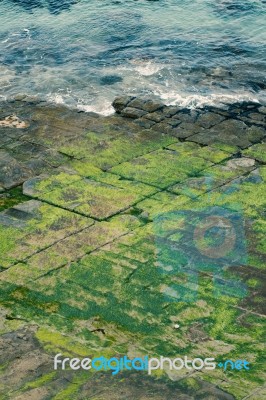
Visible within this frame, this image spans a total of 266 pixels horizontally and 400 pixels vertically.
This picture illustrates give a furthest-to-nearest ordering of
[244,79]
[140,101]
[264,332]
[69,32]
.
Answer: [69,32] < [244,79] < [140,101] < [264,332]

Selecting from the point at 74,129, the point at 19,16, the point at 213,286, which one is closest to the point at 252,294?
the point at 213,286

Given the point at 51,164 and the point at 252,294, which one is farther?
the point at 51,164

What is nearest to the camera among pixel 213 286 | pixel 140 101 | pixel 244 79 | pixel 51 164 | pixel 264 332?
pixel 264 332

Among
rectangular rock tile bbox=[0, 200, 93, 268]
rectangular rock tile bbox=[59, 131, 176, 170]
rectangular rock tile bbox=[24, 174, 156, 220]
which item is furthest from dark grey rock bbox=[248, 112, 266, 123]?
rectangular rock tile bbox=[0, 200, 93, 268]

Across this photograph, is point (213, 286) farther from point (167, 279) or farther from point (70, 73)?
point (70, 73)

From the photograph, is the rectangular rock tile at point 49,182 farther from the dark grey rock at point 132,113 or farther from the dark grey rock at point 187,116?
the dark grey rock at point 187,116

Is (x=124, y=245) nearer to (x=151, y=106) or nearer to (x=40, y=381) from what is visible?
(x=40, y=381)

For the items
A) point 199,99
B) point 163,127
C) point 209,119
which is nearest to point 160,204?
point 163,127

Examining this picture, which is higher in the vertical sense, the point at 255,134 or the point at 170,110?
the point at 170,110
